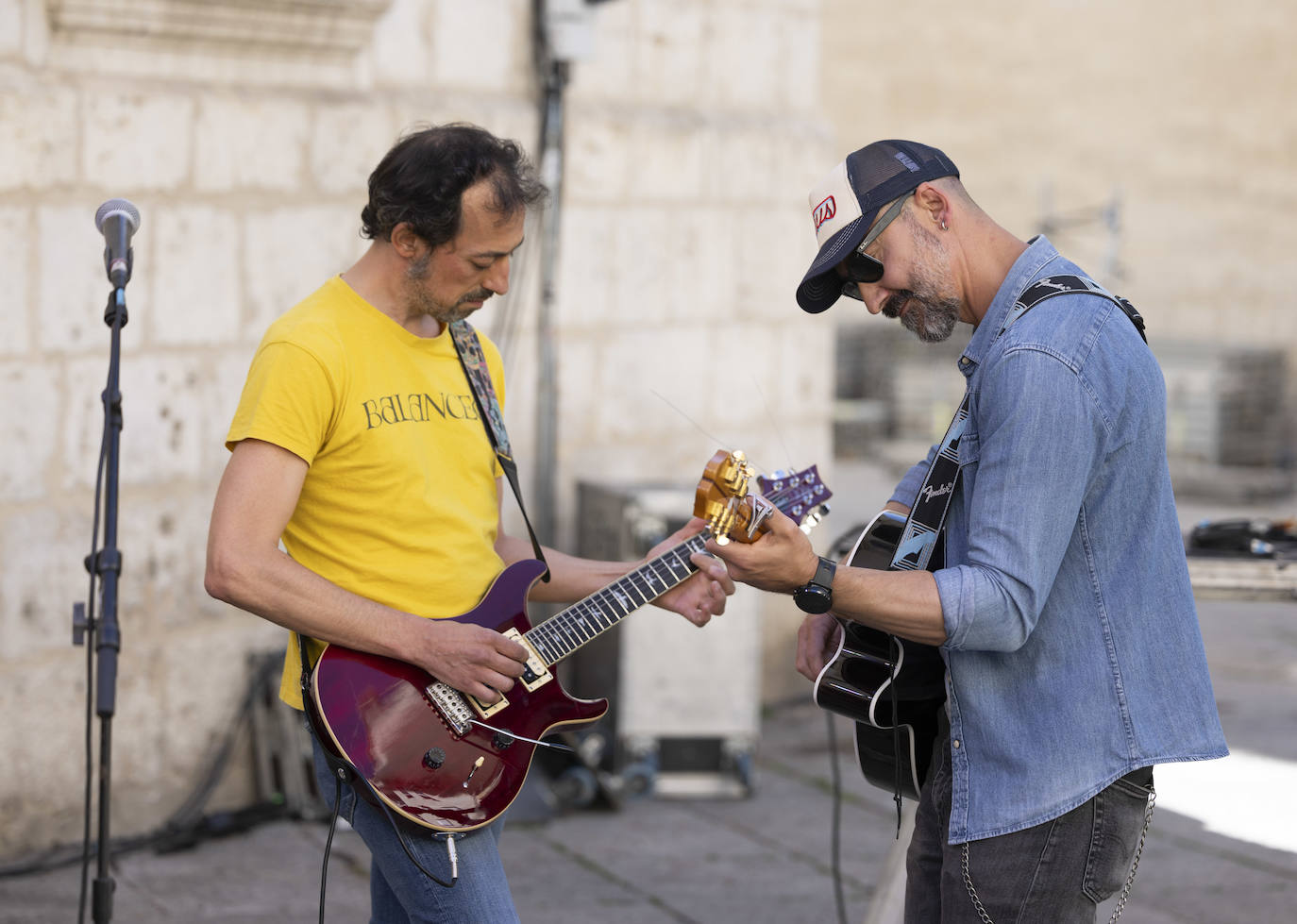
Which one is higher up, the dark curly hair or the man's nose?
the dark curly hair

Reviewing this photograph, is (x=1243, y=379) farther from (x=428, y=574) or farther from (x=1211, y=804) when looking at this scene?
(x=428, y=574)

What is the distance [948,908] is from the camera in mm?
2408

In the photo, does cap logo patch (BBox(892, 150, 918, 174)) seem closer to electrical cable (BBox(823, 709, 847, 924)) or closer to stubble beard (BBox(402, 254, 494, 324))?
stubble beard (BBox(402, 254, 494, 324))

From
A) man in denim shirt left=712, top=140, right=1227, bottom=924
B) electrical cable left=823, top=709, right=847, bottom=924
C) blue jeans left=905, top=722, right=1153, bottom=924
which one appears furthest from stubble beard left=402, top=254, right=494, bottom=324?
electrical cable left=823, top=709, right=847, bottom=924

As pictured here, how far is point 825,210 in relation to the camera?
247cm

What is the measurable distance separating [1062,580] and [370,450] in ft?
3.98

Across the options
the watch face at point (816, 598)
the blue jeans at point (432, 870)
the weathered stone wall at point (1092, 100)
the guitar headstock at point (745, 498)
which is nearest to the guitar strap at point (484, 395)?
the guitar headstock at point (745, 498)

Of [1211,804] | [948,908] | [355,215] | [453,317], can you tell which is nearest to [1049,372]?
[948,908]

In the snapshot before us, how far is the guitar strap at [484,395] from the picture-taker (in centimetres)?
286

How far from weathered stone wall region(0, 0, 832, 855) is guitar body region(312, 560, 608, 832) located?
7.89ft

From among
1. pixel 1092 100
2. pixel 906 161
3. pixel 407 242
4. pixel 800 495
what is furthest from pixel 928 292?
pixel 1092 100

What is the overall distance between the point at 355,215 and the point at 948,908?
365 centimetres

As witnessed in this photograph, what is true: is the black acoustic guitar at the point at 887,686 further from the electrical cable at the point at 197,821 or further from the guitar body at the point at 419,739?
the electrical cable at the point at 197,821

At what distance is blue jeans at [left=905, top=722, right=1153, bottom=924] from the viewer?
2303mm
